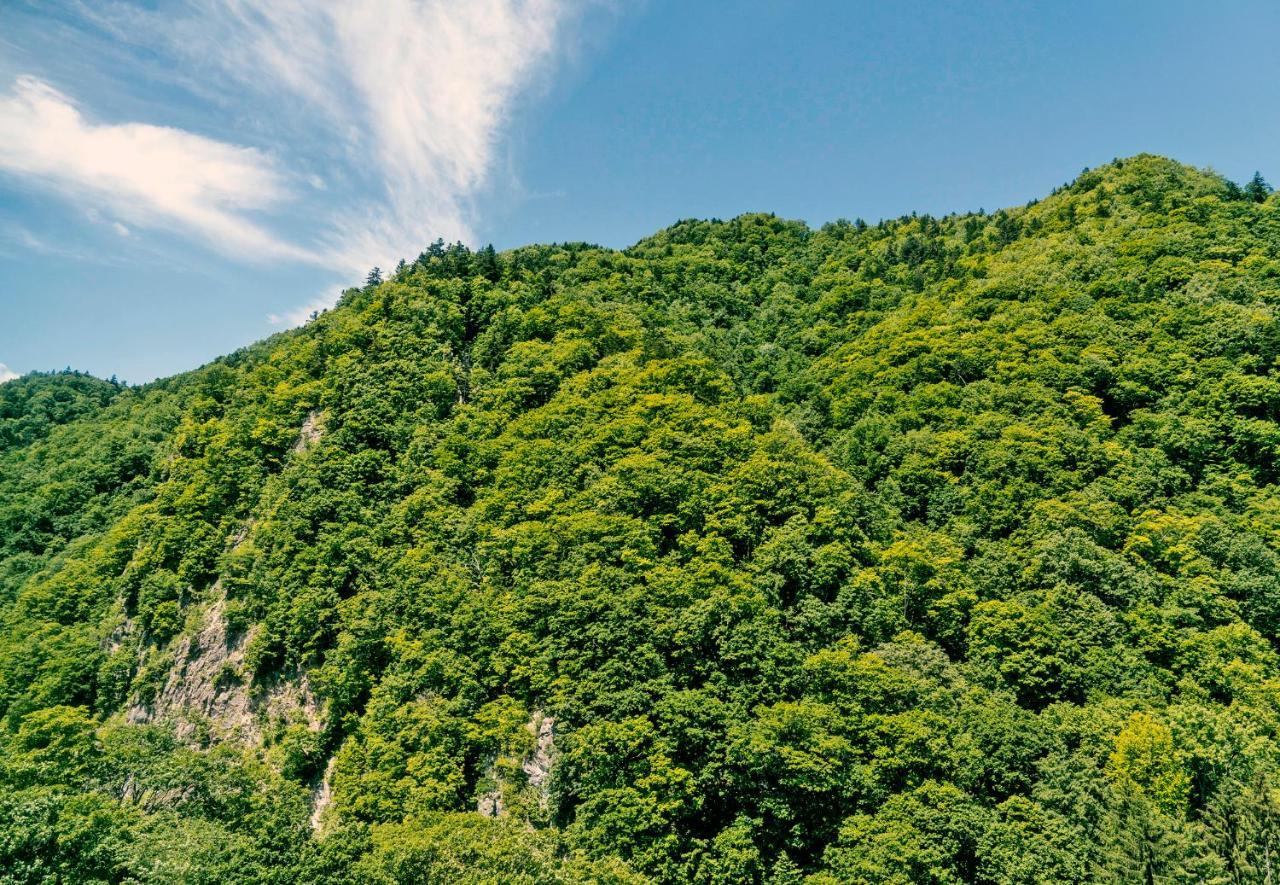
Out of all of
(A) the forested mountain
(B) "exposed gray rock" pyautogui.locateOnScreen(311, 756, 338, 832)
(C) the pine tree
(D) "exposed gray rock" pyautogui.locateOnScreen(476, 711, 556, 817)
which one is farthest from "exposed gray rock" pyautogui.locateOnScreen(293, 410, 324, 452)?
(C) the pine tree

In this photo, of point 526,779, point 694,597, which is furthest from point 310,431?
point 694,597

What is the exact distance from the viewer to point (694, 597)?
47.2 metres

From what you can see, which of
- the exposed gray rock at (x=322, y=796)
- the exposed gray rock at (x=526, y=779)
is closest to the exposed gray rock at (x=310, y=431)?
the exposed gray rock at (x=322, y=796)

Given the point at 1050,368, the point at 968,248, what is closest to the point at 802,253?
the point at 968,248

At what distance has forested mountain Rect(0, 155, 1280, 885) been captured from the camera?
123 feet

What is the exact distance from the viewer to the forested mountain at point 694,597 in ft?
123

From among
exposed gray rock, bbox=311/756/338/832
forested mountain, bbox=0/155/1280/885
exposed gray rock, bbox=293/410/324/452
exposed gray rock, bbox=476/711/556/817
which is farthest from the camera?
exposed gray rock, bbox=293/410/324/452

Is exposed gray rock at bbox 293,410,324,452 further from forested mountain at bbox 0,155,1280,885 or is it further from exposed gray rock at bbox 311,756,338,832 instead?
exposed gray rock at bbox 311,756,338,832

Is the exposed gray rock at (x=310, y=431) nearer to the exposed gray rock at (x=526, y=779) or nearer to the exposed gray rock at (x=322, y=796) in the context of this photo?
the exposed gray rock at (x=322, y=796)

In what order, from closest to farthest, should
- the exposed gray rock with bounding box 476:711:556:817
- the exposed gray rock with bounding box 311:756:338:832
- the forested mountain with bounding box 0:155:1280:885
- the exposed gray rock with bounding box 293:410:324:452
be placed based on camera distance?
the forested mountain with bounding box 0:155:1280:885, the exposed gray rock with bounding box 476:711:556:817, the exposed gray rock with bounding box 311:756:338:832, the exposed gray rock with bounding box 293:410:324:452

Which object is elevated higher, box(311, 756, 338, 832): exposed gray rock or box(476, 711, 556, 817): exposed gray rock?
box(476, 711, 556, 817): exposed gray rock

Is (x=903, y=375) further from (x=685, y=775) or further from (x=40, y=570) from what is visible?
(x=40, y=570)

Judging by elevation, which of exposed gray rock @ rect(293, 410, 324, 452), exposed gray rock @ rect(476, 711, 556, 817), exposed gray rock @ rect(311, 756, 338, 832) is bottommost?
exposed gray rock @ rect(311, 756, 338, 832)

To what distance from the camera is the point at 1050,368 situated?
64.8 m
